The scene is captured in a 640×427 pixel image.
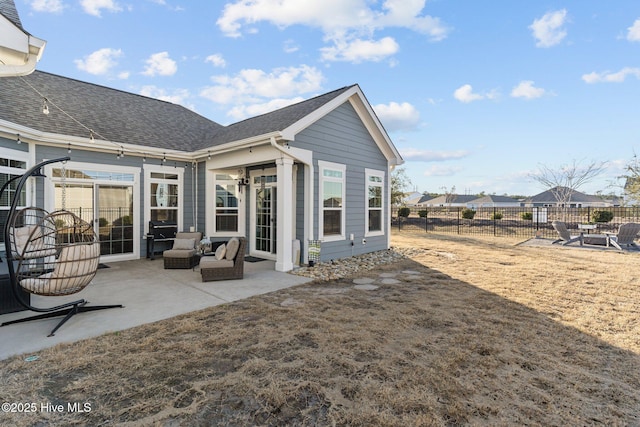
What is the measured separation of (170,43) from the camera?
10.4 m

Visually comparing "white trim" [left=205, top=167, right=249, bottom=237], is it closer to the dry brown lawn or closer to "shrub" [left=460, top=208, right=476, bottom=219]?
the dry brown lawn

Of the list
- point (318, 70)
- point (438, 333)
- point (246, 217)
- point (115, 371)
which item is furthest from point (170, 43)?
point (438, 333)

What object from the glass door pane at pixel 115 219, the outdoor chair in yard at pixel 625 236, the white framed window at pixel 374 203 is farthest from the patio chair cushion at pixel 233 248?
the outdoor chair in yard at pixel 625 236

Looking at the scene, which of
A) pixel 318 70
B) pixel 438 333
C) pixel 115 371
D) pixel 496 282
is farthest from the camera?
pixel 318 70

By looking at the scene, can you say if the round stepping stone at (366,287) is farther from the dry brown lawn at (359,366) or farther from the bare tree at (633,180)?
the bare tree at (633,180)

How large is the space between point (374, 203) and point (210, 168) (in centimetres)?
529

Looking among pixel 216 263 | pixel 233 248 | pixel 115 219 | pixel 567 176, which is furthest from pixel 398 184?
pixel 216 263

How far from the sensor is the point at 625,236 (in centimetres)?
1073

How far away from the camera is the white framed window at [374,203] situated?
9766 mm

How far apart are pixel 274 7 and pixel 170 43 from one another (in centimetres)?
441

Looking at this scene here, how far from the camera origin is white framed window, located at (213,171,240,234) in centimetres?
959

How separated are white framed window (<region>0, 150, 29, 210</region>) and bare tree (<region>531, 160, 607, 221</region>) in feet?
79.6

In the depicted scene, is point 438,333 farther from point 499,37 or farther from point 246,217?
point 499,37

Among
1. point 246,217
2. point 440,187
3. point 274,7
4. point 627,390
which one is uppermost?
point 274,7
